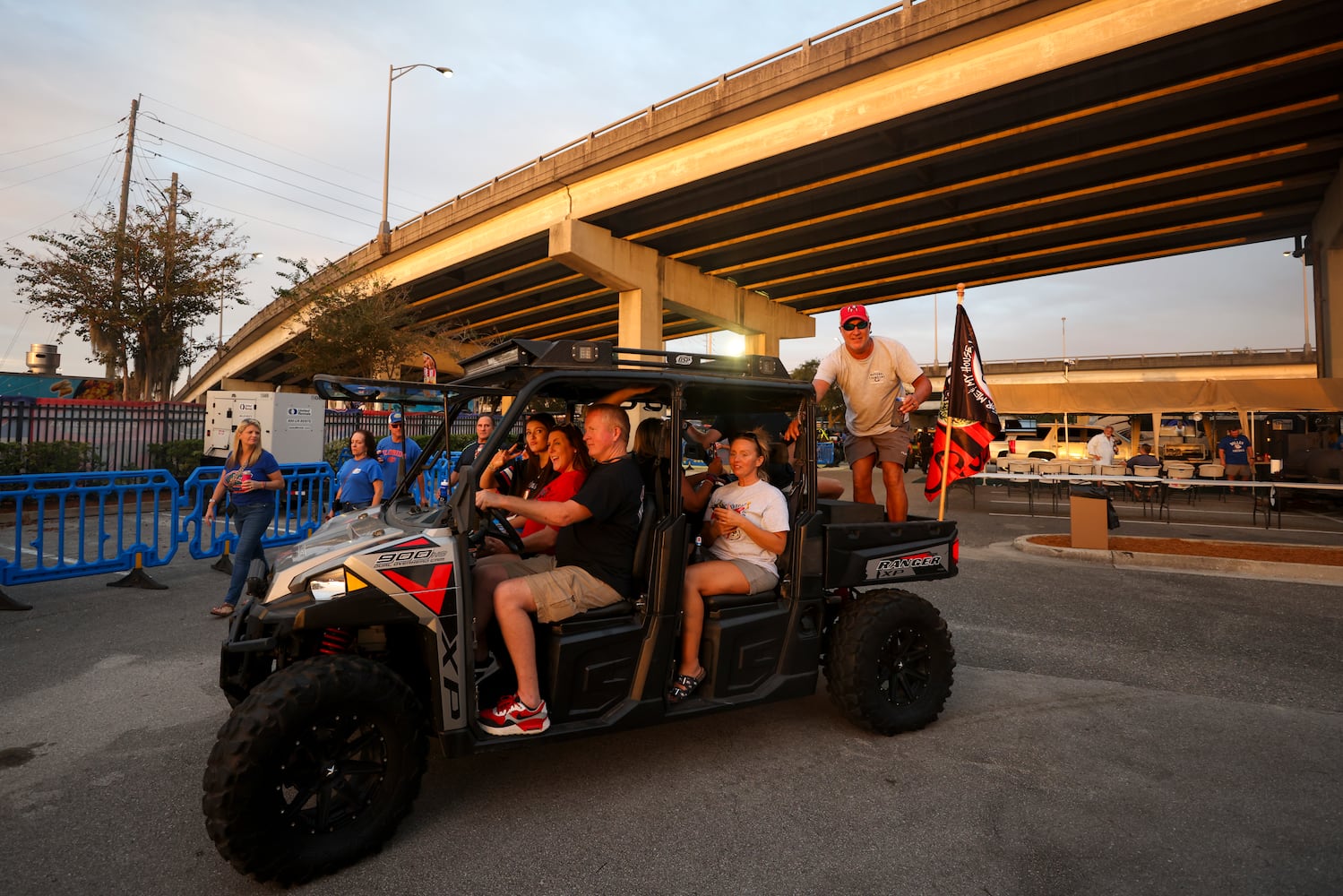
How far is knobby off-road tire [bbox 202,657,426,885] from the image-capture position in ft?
8.40

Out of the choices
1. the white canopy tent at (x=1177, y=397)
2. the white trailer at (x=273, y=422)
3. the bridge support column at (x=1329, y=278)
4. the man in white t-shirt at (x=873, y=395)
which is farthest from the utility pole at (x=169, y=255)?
the bridge support column at (x=1329, y=278)

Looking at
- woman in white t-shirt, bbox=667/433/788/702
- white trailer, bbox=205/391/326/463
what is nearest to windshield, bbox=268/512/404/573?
woman in white t-shirt, bbox=667/433/788/702

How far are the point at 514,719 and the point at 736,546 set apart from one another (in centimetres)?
148

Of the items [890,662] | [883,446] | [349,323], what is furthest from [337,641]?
[349,323]

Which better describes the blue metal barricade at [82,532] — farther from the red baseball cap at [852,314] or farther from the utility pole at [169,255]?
the utility pole at [169,255]

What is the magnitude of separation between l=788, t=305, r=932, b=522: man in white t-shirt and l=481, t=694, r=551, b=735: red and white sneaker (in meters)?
2.99

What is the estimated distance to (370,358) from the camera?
91.7 ft

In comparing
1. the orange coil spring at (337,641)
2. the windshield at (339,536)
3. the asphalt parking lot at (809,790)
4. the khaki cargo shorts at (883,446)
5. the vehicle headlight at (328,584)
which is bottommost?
the asphalt parking lot at (809,790)

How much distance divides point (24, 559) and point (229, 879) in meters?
8.64

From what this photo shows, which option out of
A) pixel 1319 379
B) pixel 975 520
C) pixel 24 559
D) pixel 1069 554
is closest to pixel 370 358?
pixel 24 559

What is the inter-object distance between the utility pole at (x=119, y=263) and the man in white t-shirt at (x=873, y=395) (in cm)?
2908

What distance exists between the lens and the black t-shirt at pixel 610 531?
3357mm

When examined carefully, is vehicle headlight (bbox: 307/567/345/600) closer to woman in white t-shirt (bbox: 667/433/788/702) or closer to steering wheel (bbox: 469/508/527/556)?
steering wheel (bbox: 469/508/527/556)

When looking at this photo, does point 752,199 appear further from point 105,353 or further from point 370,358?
point 105,353
